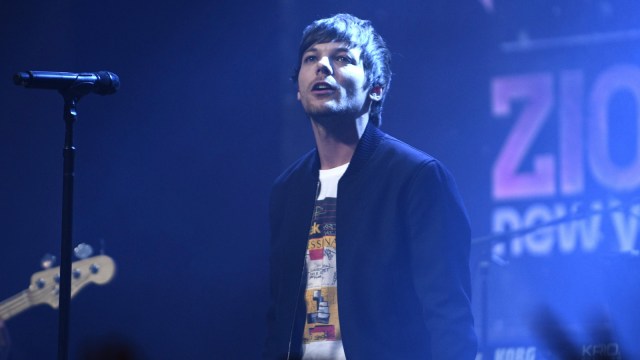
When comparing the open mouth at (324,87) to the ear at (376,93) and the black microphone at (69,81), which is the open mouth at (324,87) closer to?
the ear at (376,93)

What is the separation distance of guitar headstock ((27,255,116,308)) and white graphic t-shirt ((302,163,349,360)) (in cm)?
126

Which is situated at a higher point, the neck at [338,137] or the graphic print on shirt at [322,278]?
the neck at [338,137]

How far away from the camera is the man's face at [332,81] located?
8.02ft

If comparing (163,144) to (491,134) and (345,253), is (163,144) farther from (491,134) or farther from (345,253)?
(345,253)

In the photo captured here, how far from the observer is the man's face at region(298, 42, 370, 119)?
2445 mm

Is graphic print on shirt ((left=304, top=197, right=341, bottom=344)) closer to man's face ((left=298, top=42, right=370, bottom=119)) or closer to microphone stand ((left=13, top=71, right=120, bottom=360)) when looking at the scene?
man's face ((left=298, top=42, right=370, bottom=119))

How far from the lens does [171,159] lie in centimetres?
394

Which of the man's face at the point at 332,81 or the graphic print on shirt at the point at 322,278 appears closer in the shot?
the graphic print on shirt at the point at 322,278

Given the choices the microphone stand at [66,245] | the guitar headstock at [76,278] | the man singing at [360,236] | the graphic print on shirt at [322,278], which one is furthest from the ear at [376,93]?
the guitar headstock at [76,278]

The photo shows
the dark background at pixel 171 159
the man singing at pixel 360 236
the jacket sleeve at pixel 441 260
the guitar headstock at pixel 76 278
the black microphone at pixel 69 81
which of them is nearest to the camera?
the jacket sleeve at pixel 441 260

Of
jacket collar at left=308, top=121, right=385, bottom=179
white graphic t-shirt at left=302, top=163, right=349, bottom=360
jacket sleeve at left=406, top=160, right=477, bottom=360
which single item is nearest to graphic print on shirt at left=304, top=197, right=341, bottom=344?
white graphic t-shirt at left=302, top=163, right=349, bottom=360

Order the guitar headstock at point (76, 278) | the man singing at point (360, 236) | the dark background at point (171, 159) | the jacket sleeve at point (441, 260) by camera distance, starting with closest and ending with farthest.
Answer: the jacket sleeve at point (441, 260) < the man singing at point (360, 236) < the guitar headstock at point (76, 278) < the dark background at point (171, 159)

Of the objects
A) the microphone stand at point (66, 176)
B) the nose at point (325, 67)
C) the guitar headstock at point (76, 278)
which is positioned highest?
the nose at point (325, 67)

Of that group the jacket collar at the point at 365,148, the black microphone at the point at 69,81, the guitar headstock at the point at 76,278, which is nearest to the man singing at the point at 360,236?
the jacket collar at the point at 365,148
